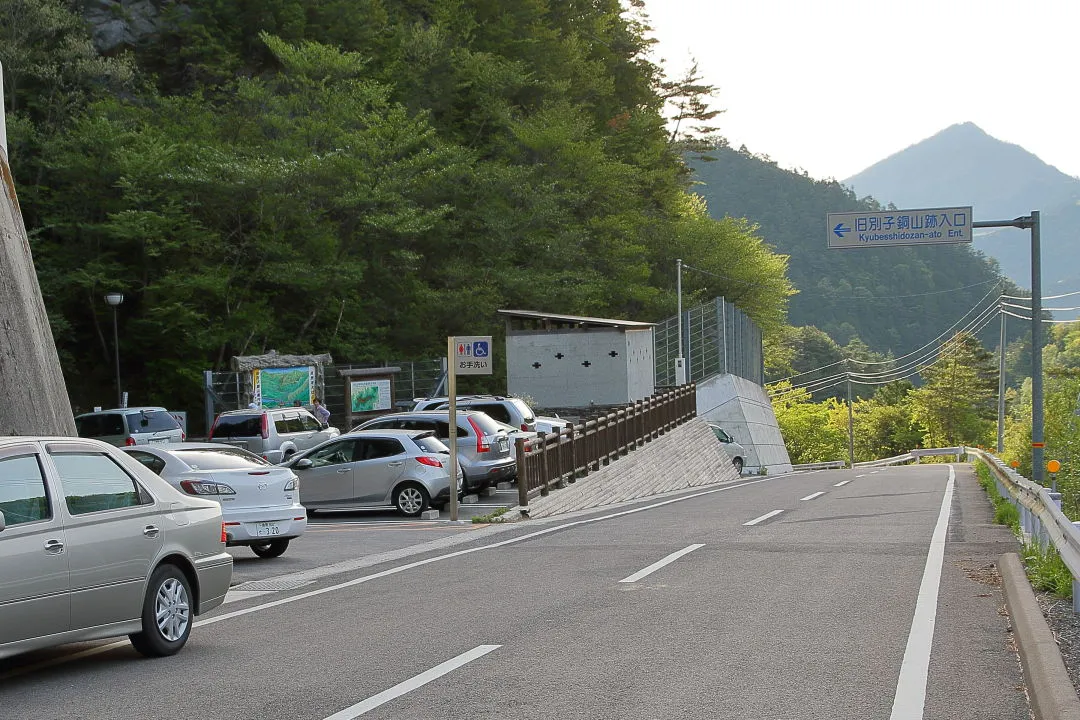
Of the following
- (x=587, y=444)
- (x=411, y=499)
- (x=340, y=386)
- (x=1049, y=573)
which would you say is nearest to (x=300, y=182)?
(x=340, y=386)

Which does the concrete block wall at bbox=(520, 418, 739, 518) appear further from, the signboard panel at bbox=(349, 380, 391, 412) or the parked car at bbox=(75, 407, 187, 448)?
the parked car at bbox=(75, 407, 187, 448)

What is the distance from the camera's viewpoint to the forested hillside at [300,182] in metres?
40.9

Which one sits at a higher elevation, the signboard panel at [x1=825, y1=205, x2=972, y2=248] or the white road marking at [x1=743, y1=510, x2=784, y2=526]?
the signboard panel at [x1=825, y1=205, x2=972, y2=248]

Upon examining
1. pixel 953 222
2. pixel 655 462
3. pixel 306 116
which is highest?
pixel 306 116

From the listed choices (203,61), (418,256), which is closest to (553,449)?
(418,256)

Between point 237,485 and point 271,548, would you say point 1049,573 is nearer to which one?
point 237,485

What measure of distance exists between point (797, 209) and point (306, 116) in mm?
104386

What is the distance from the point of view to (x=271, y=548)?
15023 millimetres

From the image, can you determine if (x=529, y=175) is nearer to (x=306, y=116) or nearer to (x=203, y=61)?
(x=306, y=116)

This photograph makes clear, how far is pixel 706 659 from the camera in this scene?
7.58 m

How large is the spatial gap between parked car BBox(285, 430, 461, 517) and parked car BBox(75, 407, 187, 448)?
821 centimetres

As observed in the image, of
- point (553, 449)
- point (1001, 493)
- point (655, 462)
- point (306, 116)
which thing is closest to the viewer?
point (1001, 493)

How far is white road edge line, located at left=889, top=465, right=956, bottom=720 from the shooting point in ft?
20.5

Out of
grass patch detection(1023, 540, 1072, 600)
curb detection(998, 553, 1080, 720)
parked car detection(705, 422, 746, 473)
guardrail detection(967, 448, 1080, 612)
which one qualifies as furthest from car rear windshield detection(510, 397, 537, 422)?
curb detection(998, 553, 1080, 720)
